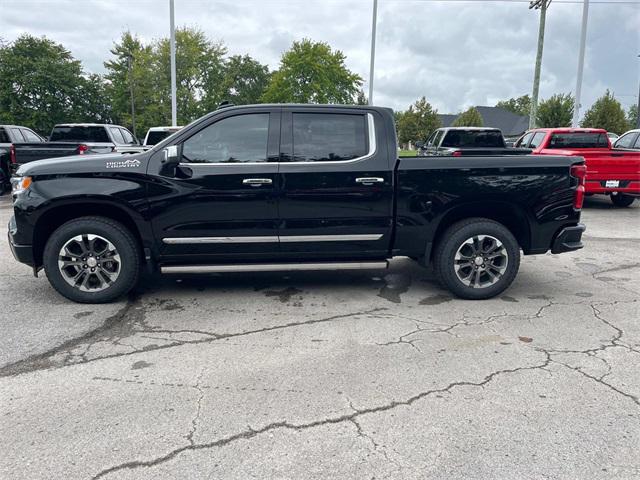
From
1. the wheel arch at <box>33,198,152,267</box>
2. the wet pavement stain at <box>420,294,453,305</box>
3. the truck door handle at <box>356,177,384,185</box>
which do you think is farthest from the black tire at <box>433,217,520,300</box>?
the wheel arch at <box>33,198,152,267</box>

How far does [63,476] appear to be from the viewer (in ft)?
7.76

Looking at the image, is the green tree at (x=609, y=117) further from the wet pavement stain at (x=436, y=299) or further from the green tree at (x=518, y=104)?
the green tree at (x=518, y=104)

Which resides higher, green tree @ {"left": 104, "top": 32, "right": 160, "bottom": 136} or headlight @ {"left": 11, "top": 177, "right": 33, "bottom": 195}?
green tree @ {"left": 104, "top": 32, "right": 160, "bottom": 136}

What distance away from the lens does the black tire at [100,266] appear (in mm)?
4723

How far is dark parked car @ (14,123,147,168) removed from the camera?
10.6 m

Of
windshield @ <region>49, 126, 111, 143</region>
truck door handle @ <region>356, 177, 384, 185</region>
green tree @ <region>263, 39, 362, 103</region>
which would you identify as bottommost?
truck door handle @ <region>356, 177, 384, 185</region>

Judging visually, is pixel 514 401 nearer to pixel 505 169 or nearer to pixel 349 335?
pixel 349 335

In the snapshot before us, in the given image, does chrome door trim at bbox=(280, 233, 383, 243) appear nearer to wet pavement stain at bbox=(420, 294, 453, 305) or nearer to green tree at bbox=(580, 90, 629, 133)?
wet pavement stain at bbox=(420, 294, 453, 305)

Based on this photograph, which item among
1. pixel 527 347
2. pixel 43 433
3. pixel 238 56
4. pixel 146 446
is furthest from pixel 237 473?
pixel 238 56

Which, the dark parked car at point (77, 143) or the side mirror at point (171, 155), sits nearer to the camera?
the side mirror at point (171, 155)

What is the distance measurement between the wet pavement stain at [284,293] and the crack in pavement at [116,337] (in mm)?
715

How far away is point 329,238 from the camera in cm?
494

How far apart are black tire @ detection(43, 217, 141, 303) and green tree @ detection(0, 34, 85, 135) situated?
1779 inches

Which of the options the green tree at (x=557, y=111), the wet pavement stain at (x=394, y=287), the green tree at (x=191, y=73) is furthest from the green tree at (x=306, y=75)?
the wet pavement stain at (x=394, y=287)
